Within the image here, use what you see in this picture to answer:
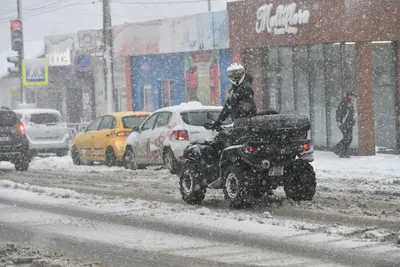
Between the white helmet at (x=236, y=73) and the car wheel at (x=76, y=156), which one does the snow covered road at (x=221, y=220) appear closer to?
the white helmet at (x=236, y=73)

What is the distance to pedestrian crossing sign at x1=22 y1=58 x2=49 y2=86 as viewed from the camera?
4091 centimetres

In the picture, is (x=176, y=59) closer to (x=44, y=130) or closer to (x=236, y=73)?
(x=44, y=130)

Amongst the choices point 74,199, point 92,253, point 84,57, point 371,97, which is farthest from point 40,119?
point 92,253

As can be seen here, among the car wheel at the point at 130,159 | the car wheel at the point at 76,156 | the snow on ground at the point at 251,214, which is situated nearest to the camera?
the snow on ground at the point at 251,214

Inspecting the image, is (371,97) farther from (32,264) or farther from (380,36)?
(32,264)

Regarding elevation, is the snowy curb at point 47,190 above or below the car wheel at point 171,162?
below

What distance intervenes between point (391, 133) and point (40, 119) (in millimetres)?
10725

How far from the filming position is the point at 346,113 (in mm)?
23812

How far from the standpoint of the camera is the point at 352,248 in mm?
8484

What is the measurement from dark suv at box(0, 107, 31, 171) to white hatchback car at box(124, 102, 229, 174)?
9.18 feet

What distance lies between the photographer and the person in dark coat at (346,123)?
936 inches

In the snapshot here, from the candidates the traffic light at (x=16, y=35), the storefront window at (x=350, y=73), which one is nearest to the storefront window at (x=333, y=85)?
the storefront window at (x=350, y=73)

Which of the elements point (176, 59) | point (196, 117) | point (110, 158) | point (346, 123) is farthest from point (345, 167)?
point (176, 59)

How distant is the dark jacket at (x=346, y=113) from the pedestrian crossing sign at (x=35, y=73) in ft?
66.3
